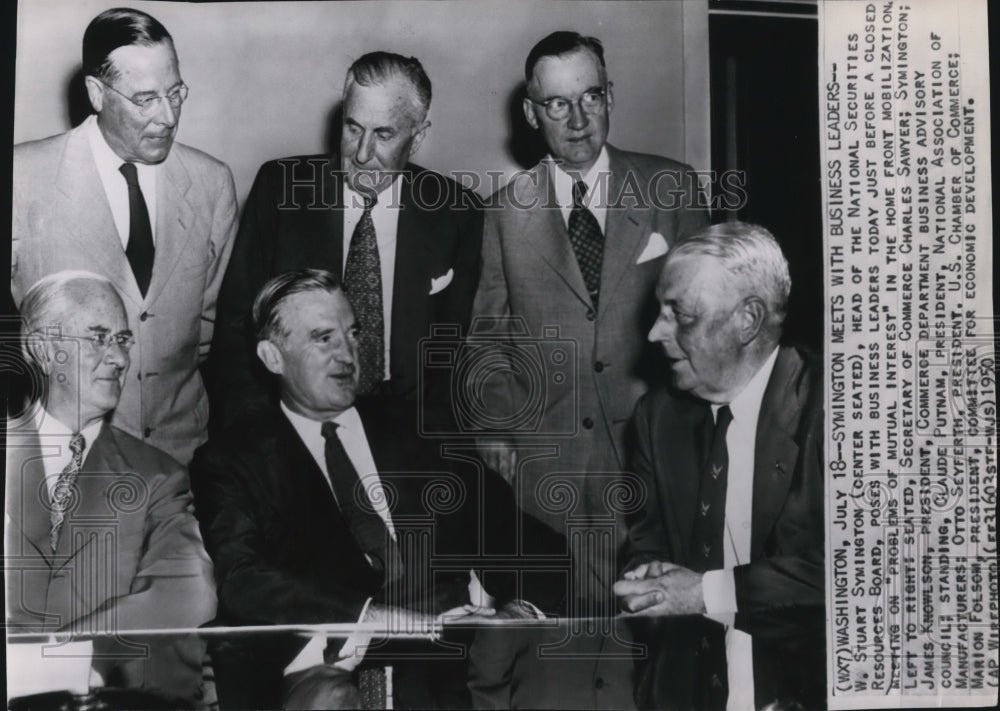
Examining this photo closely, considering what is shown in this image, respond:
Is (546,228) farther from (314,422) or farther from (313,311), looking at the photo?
(314,422)

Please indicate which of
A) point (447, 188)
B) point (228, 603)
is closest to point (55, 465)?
point (228, 603)

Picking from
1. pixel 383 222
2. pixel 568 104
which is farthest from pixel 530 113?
pixel 383 222

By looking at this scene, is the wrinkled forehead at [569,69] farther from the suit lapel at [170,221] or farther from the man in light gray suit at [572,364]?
the suit lapel at [170,221]

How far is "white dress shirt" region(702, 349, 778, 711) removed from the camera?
2756 millimetres

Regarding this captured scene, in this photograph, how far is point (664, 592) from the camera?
109 inches

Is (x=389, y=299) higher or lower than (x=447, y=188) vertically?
lower

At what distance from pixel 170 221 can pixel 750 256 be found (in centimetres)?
143

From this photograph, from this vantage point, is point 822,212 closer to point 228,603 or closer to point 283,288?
point 283,288

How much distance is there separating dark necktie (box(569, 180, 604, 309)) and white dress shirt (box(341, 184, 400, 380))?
17.5 inches

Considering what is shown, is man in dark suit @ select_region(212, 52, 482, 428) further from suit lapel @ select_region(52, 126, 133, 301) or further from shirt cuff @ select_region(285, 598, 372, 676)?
shirt cuff @ select_region(285, 598, 372, 676)

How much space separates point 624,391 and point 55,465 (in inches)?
55.6

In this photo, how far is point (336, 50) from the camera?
2809mm

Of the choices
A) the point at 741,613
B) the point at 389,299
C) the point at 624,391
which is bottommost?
the point at 741,613

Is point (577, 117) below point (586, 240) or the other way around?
the other way around
